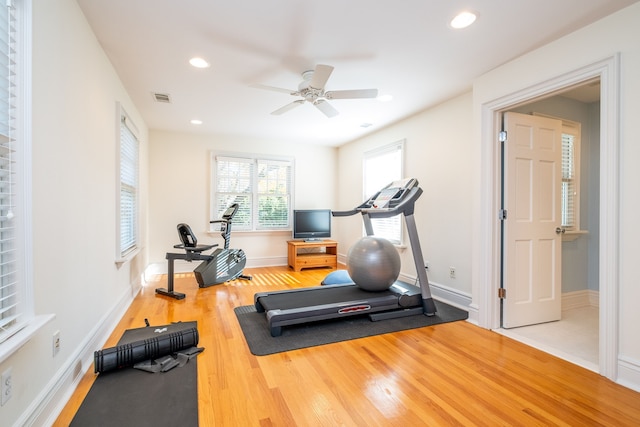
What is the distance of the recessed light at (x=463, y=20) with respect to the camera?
6.74ft

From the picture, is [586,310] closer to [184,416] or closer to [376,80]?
[376,80]

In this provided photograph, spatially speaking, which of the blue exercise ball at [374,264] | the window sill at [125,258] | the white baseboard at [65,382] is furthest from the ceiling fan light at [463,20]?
the window sill at [125,258]

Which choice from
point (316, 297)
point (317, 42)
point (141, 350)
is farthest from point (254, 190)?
point (141, 350)

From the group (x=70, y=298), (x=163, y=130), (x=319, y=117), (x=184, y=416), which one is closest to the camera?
(x=184, y=416)

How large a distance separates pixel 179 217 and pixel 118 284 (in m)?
2.32

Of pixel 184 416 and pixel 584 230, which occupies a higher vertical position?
pixel 584 230

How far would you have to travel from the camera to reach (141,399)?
1.74m

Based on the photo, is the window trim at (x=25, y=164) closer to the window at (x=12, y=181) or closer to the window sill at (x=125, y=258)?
the window at (x=12, y=181)

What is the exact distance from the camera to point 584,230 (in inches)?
142

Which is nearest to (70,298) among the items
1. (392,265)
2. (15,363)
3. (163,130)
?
(15,363)

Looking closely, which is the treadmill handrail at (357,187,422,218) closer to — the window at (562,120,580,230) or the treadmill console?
the treadmill console

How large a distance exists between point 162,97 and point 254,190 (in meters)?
2.43

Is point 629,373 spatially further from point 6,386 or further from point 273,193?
point 273,193

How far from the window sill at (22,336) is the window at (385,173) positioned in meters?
3.99
